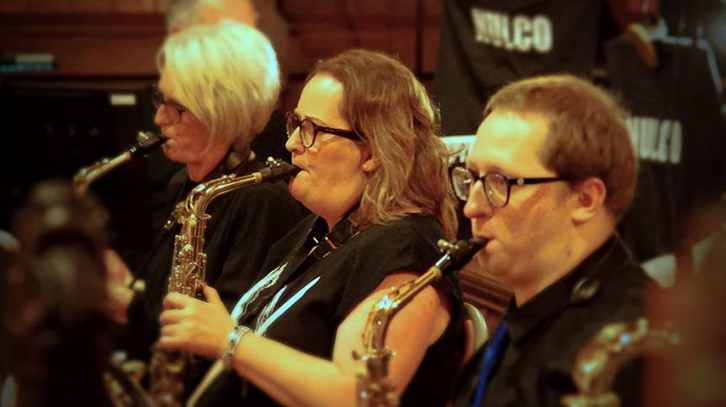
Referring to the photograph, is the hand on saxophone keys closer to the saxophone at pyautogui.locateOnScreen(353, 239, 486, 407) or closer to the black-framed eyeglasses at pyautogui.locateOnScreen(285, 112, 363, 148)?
the saxophone at pyautogui.locateOnScreen(353, 239, 486, 407)

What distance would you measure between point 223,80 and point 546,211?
48.9 inches

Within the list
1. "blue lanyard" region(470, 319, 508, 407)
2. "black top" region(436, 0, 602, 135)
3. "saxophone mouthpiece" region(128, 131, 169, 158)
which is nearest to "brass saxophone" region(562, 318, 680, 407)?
"blue lanyard" region(470, 319, 508, 407)

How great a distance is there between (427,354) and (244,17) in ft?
7.67

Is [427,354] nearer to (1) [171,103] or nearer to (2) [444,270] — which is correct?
(2) [444,270]

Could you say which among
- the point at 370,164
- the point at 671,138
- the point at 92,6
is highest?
the point at 370,164

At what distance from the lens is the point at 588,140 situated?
1.74 metres

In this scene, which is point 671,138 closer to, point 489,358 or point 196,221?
point 196,221

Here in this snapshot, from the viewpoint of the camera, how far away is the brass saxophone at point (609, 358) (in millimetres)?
1499

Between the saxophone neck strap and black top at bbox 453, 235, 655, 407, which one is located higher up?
black top at bbox 453, 235, 655, 407

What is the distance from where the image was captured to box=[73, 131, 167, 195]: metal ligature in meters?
2.67

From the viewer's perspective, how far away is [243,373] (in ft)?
6.41

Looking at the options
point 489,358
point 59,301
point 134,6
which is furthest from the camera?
point 134,6

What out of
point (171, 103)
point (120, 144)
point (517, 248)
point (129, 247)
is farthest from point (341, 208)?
point (120, 144)

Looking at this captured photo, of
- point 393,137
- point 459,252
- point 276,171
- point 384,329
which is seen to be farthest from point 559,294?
point 276,171
